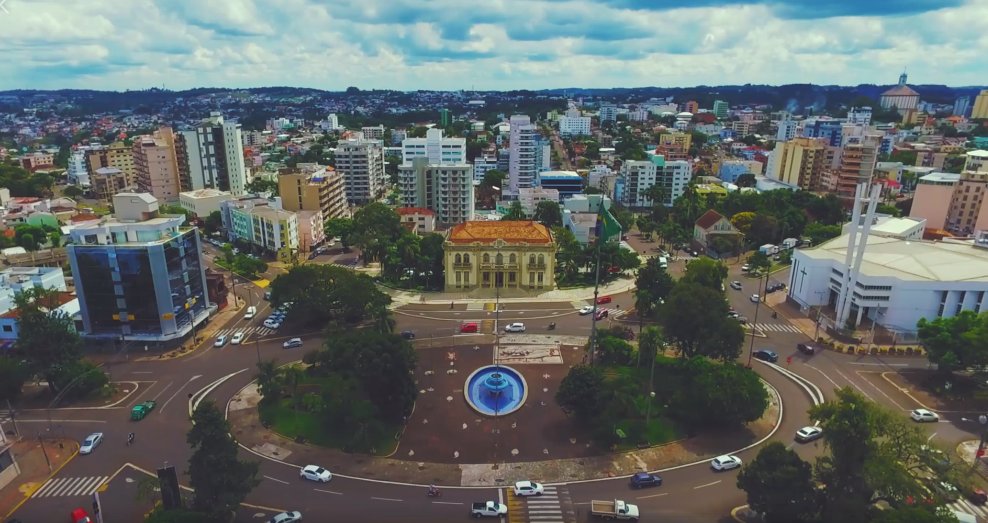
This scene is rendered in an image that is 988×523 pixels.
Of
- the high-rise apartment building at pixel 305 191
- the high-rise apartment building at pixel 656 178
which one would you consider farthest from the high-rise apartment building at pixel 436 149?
the high-rise apartment building at pixel 656 178

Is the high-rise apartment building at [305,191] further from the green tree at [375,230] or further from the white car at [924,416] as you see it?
the white car at [924,416]

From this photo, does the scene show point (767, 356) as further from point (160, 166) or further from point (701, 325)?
point (160, 166)

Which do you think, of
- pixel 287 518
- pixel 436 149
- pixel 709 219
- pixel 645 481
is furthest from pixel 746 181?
pixel 287 518

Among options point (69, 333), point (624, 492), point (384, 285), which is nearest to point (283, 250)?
point (384, 285)

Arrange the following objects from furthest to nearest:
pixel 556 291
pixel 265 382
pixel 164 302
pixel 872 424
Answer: pixel 556 291 → pixel 164 302 → pixel 265 382 → pixel 872 424

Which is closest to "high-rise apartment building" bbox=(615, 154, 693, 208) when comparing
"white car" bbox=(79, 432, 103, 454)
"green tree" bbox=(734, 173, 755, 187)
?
"green tree" bbox=(734, 173, 755, 187)

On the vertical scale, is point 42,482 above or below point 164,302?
below

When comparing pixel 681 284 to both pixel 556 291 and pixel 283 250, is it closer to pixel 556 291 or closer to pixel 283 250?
pixel 556 291
